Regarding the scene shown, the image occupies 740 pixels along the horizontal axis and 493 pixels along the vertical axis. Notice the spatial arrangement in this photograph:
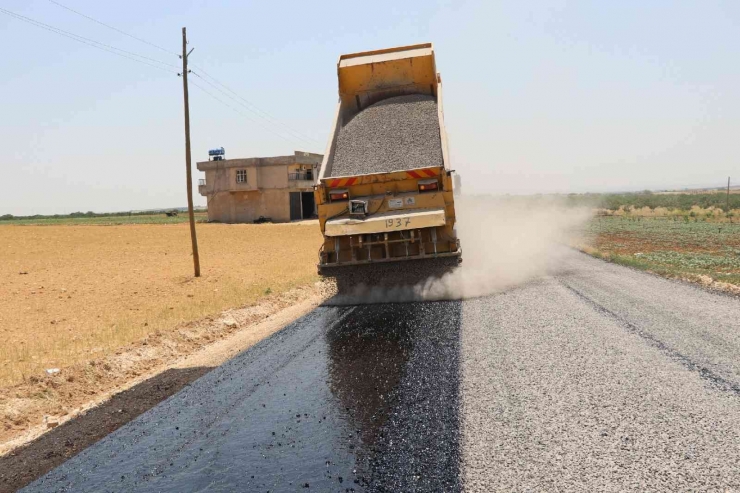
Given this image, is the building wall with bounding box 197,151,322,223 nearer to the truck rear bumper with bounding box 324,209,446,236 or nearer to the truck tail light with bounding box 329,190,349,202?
the truck tail light with bounding box 329,190,349,202

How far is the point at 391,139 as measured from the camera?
37.4 feet

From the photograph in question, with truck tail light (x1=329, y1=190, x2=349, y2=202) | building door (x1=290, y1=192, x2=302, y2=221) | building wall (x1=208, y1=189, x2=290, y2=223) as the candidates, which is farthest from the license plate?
building door (x1=290, y1=192, x2=302, y2=221)

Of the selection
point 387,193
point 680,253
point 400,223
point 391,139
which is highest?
point 391,139

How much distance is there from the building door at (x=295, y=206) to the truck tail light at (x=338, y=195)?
43.9 meters

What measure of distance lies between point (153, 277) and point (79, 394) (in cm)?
1137

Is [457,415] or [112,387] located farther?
[112,387]

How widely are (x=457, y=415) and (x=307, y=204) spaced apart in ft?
172

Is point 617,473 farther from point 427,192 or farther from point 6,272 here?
point 6,272

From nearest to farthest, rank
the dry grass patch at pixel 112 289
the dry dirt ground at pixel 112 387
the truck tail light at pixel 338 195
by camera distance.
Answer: the dry dirt ground at pixel 112 387 → the dry grass patch at pixel 112 289 → the truck tail light at pixel 338 195

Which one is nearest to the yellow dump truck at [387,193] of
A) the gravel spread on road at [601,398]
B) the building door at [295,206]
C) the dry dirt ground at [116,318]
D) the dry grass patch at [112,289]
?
the gravel spread on road at [601,398]

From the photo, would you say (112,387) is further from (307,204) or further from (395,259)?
(307,204)

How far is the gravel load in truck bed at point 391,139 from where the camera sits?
1062 centimetres

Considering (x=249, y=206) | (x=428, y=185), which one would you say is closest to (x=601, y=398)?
(x=428, y=185)

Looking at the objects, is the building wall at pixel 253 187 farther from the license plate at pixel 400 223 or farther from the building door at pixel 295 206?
the license plate at pixel 400 223
